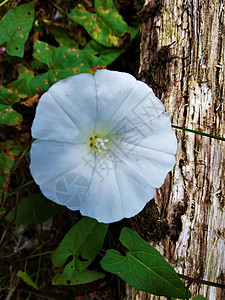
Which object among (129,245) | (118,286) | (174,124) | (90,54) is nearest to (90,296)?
(118,286)

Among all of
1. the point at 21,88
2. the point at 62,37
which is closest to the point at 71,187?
the point at 21,88

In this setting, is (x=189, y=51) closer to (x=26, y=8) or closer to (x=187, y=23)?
(x=187, y=23)

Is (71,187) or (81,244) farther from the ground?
(71,187)

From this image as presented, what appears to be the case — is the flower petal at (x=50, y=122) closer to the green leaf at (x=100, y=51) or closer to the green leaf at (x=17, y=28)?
the green leaf at (x=17, y=28)

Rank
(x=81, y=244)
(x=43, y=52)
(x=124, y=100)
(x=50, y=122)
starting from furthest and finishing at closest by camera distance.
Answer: (x=43, y=52) → (x=81, y=244) → (x=124, y=100) → (x=50, y=122)

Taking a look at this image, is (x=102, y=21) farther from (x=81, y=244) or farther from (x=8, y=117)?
(x=81, y=244)

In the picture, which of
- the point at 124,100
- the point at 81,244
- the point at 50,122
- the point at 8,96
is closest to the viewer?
the point at 50,122
